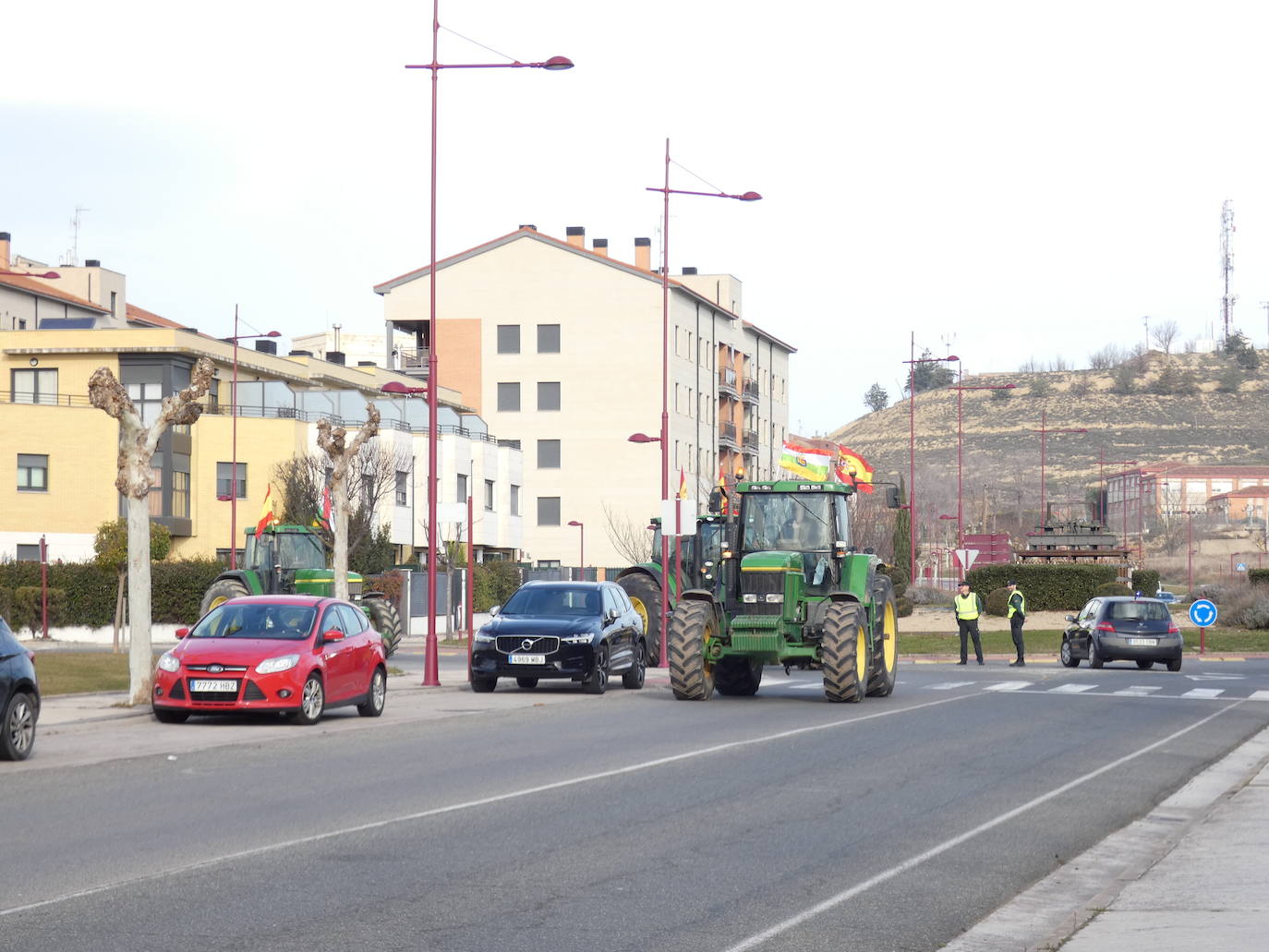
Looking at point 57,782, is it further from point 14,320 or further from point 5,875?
point 14,320

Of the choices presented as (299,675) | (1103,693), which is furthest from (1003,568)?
(299,675)

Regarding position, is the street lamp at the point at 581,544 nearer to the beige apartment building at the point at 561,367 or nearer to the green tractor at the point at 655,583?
the beige apartment building at the point at 561,367

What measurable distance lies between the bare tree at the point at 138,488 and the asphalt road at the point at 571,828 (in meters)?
2.27

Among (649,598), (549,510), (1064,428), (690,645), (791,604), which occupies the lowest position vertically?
(690,645)

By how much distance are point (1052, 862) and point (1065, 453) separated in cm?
15178

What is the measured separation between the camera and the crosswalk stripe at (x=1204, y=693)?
28.7 metres

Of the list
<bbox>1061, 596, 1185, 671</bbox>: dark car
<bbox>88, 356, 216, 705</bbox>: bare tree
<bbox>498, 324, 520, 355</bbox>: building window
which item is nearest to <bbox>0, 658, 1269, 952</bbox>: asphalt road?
<bbox>88, 356, 216, 705</bbox>: bare tree

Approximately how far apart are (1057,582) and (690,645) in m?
40.9

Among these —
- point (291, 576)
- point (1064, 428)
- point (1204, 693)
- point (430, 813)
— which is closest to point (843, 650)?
point (1204, 693)

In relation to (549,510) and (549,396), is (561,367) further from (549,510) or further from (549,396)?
(549,510)

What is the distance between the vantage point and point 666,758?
1653cm

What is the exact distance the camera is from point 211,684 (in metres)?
19.9

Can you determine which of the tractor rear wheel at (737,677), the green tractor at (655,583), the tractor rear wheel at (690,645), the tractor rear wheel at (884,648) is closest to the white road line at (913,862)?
the tractor rear wheel at (690,645)

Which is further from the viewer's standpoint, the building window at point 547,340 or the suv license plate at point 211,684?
the building window at point 547,340
